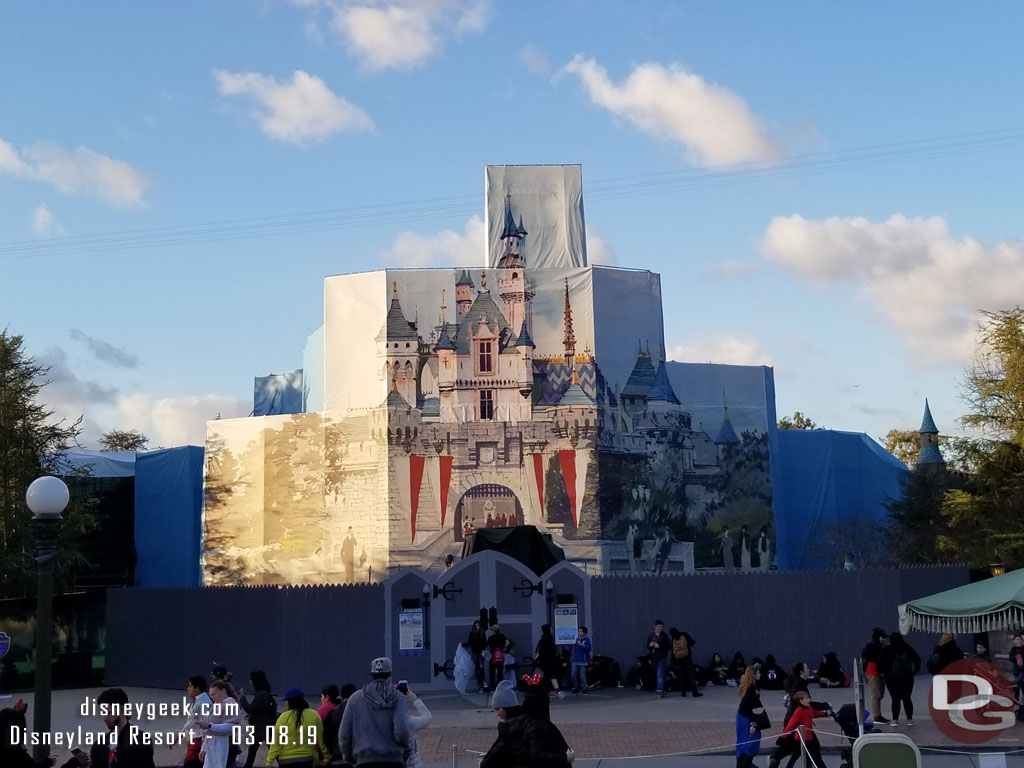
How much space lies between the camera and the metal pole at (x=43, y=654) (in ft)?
36.3

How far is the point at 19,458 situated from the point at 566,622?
22128mm

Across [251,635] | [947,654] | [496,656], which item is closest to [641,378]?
[251,635]

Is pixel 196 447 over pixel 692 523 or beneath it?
over

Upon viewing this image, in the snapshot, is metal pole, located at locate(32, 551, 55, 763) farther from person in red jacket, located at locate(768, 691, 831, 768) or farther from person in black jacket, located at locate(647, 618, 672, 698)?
person in black jacket, located at locate(647, 618, 672, 698)

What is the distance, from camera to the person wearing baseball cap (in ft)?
29.2

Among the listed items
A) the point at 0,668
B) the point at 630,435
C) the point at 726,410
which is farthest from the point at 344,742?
the point at 726,410

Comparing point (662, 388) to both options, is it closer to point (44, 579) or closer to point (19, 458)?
point (19, 458)

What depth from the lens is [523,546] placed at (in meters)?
25.9

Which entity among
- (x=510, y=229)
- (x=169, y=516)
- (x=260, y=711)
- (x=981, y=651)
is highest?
(x=510, y=229)

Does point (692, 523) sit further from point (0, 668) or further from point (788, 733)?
point (788, 733)

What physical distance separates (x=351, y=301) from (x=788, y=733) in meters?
36.3

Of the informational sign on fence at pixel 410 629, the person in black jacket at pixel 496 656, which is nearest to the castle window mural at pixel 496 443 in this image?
the informational sign on fence at pixel 410 629

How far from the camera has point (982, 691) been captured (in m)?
17.0

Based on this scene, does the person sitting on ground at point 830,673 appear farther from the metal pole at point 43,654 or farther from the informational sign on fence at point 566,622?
the metal pole at point 43,654
